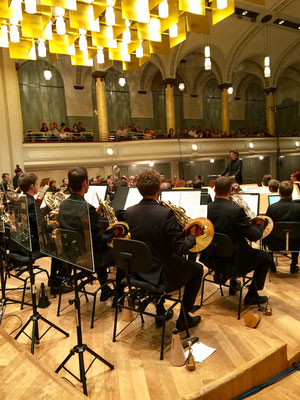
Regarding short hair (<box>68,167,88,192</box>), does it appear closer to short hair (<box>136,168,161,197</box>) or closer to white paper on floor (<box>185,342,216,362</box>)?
short hair (<box>136,168,161,197</box>)

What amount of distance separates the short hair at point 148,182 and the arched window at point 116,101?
17.3 metres

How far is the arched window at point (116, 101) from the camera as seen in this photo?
63.8 feet

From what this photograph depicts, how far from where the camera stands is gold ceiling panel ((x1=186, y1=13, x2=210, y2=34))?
6699 mm

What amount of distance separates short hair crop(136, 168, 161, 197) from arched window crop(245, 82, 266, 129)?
75.4 feet

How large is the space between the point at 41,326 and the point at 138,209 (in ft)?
6.17

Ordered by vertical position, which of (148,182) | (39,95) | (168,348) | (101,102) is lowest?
(168,348)

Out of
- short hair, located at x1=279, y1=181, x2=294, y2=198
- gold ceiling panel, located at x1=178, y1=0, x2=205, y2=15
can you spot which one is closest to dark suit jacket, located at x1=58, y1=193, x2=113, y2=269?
short hair, located at x1=279, y1=181, x2=294, y2=198

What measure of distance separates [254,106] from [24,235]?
24.1 meters

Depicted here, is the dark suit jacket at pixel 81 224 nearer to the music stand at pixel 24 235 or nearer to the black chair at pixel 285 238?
the music stand at pixel 24 235

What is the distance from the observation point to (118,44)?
8.27m

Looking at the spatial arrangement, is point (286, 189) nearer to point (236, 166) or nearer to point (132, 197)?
point (132, 197)

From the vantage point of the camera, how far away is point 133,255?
2900 millimetres

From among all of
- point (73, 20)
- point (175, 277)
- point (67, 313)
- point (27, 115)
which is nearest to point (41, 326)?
point (67, 313)

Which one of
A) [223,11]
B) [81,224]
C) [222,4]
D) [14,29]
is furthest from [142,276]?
[14,29]
